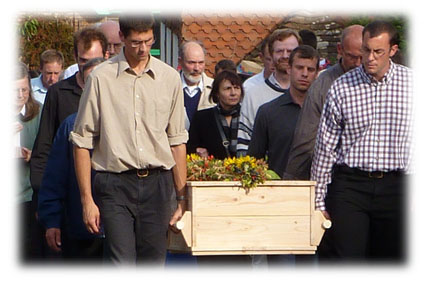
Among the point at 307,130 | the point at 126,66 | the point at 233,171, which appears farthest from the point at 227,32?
the point at 126,66

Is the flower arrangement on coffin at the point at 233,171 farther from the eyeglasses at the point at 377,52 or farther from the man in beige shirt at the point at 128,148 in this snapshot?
the eyeglasses at the point at 377,52

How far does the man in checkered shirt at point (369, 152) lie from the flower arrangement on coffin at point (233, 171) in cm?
44

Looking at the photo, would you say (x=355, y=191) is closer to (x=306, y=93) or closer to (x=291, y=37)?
(x=306, y=93)

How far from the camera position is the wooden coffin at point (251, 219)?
22.9 feet

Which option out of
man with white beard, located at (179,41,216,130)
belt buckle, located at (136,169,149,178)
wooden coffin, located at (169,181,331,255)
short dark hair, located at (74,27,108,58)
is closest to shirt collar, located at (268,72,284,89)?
man with white beard, located at (179,41,216,130)

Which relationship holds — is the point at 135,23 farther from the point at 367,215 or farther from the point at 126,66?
the point at 367,215

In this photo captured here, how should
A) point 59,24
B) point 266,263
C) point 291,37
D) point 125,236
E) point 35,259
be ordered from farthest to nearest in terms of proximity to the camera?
point 59,24 < point 291,37 < point 266,263 < point 35,259 < point 125,236

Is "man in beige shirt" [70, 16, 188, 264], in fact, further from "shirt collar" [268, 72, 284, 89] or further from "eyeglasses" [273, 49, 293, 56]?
"eyeglasses" [273, 49, 293, 56]

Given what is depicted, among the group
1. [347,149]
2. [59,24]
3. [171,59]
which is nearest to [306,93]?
[347,149]

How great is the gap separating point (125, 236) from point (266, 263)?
2444 millimetres

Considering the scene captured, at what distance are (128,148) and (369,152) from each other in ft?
5.63

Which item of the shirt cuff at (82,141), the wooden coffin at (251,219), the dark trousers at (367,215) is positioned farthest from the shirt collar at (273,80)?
the shirt cuff at (82,141)

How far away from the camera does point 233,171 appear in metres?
7.11

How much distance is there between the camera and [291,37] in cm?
948
